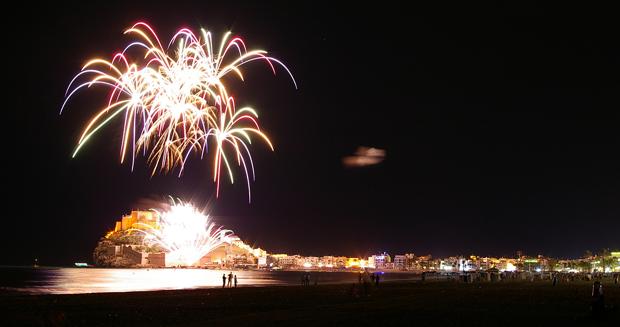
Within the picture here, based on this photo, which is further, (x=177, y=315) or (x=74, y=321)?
(x=177, y=315)

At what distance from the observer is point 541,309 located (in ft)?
64.9

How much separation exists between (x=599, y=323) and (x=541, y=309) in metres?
5.08

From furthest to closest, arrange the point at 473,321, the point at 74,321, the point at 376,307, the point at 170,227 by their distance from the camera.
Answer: the point at 170,227, the point at 376,307, the point at 74,321, the point at 473,321

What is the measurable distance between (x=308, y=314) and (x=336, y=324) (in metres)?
3.40

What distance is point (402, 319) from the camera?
55.3 ft

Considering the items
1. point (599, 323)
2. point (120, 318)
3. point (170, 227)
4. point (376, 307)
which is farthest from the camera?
point (170, 227)

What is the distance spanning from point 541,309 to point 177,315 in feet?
40.0

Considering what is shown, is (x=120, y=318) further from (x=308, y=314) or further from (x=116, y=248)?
(x=116, y=248)

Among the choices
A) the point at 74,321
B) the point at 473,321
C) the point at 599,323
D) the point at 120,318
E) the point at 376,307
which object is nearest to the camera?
the point at 599,323

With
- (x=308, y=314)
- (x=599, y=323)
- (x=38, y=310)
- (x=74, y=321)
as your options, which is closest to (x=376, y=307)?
(x=308, y=314)

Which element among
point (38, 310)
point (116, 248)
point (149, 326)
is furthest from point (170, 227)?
point (116, 248)

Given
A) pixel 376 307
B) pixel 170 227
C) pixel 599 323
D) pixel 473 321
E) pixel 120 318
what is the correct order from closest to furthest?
1. pixel 599 323
2. pixel 473 321
3. pixel 120 318
4. pixel 376 307
5. pixel 170 227

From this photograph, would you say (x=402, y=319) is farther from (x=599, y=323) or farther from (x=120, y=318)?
(x=120, y=318)

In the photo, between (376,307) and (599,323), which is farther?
(376,307)
